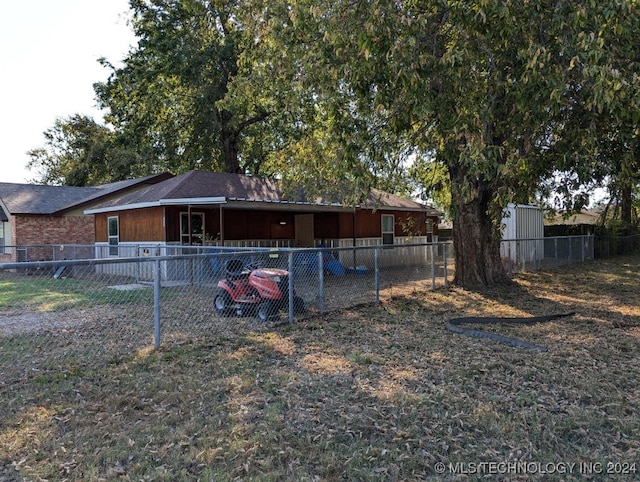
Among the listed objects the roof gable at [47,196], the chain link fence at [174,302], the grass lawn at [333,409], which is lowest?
the grass lawn at [333,409]

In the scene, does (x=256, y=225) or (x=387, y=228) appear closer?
(x=256, y=225)

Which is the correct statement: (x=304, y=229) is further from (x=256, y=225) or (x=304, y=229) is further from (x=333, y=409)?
(x=333, y=409)

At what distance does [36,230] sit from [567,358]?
21048mm

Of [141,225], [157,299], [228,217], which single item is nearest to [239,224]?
[228,217]

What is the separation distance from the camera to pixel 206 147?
22.8 m

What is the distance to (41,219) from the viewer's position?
1989 centimetres

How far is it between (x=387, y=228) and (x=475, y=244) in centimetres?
878

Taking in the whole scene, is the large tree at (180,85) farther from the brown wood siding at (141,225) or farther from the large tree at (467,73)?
the large tree at (467,73)

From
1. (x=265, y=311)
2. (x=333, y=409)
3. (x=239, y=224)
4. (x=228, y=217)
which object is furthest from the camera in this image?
(x=239, y=224)

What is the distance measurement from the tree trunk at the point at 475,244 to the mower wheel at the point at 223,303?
20.7 feet

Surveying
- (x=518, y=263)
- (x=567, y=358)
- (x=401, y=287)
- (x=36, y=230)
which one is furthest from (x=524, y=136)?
(x=36, y=230)

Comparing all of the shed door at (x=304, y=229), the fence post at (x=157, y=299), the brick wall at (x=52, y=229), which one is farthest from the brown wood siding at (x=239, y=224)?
the fence post at (x=157, y=299)

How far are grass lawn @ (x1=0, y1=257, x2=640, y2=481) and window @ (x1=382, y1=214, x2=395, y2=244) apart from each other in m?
13.3

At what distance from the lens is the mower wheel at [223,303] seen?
25.3 ft
